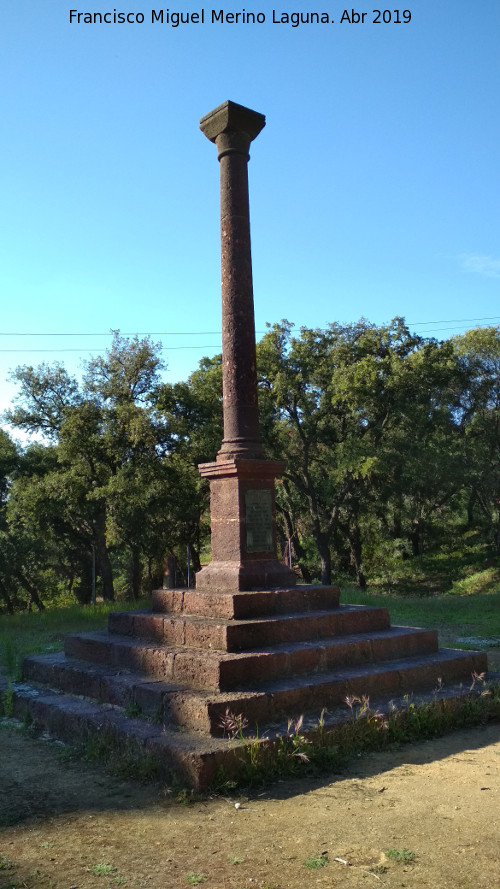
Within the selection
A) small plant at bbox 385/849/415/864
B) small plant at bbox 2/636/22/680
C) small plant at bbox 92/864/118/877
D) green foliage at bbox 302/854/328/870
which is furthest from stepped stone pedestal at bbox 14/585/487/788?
small plant at bbox 385/849/415/864

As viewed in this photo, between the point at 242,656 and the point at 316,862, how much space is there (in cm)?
257

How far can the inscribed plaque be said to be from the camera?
7.89 metres

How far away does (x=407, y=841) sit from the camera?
376 cm

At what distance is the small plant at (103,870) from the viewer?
350cm

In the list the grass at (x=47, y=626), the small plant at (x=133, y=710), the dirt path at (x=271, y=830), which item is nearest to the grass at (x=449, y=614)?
the grass at (x=47, y=626)

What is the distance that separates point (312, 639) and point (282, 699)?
4.54 ft

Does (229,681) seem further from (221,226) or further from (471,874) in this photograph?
(221,226)

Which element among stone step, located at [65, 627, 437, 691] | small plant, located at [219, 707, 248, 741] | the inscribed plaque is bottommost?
small plant, located at [219, 707, 248, 741]

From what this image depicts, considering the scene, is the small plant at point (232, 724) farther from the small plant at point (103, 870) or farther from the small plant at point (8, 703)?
the small plant at point (8, 703)

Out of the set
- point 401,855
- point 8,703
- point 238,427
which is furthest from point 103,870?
point 238,427

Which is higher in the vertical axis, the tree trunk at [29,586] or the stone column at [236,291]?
the stone column at [236,291]

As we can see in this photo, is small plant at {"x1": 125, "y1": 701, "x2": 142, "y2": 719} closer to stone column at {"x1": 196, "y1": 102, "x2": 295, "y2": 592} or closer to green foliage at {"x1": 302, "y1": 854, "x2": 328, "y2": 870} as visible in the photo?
stone column at {"x1": 196, "y1": 102, "x2": 295, "y2": 592}

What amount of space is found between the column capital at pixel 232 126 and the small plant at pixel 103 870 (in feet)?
26.7

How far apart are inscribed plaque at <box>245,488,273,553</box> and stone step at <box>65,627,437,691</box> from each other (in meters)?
1.43
